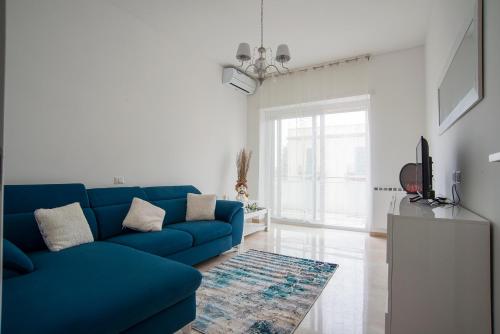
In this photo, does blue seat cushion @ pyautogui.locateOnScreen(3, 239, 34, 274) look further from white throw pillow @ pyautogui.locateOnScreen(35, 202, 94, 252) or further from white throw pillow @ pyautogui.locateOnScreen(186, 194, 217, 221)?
white throw pillow @ pyautogui.locateOnScreen(186, 194, 217, 221)

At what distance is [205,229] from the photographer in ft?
9.74

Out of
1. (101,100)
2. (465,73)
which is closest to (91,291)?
(101,100)

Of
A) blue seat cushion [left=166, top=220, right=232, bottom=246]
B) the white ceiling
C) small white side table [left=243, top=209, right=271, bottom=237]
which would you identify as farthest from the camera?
small white side table [left=243, top=209, right=271, bottom=237]

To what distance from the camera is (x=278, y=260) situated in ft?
10.2

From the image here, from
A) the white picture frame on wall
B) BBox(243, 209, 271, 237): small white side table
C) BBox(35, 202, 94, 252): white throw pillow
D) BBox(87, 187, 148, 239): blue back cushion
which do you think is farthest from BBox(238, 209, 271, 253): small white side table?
the white picture frame on wall

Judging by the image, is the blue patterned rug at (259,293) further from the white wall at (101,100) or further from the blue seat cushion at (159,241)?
the white wall at (101,100)

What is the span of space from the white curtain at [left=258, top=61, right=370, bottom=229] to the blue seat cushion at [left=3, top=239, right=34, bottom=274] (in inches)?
164

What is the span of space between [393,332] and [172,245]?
193 cm

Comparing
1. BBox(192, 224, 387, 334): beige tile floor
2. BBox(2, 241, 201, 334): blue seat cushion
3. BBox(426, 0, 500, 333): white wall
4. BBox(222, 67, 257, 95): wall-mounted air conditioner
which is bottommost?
BBox(192, 224, 387, 334): beige tile floor

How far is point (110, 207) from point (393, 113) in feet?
13.9

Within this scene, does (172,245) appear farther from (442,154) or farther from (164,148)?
(442,154)

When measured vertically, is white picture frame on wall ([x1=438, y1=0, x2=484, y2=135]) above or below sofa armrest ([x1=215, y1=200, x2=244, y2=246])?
above

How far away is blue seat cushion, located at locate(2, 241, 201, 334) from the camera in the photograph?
1.13 meters

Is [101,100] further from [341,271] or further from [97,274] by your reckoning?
[341,271]
